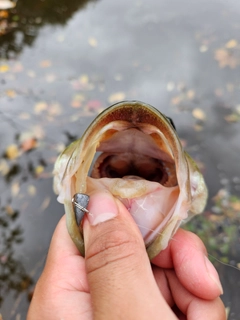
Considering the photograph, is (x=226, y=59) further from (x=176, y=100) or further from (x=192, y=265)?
(x=192, y=265)

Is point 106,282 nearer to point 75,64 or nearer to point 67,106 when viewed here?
point 67,106

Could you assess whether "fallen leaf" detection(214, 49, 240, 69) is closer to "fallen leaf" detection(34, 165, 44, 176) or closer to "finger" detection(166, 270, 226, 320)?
"fallen leaf" detection(34, 165, 44, 176)

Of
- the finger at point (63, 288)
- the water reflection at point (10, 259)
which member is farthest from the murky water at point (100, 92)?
the finger at point (63, 288)

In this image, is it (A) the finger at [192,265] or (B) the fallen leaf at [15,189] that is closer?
(A) the finger at [192,265]

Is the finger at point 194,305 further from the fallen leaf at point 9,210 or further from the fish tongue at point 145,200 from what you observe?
the fallen leaf at point 9,210

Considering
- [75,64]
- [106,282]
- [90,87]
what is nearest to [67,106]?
[90,87]

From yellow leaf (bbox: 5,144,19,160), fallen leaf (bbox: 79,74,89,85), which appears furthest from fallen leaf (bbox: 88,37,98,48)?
yellow leaf (bbox: 5,144,19,160)
